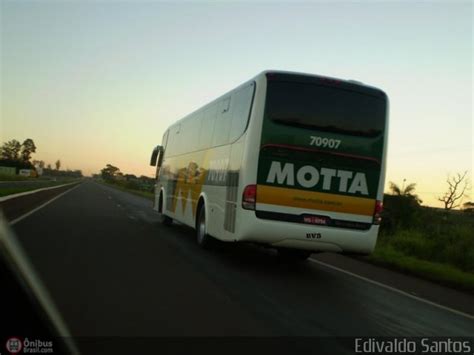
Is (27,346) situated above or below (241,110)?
below

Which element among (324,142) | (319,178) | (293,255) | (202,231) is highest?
(324,142)

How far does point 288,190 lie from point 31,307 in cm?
698

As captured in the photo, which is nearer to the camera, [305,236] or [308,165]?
[305,236]

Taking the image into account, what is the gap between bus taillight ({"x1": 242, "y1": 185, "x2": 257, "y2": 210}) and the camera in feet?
30.1

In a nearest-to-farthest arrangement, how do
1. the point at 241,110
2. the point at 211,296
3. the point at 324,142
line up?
the point at 211,296 < the point at 324,142 < the point at 241,110

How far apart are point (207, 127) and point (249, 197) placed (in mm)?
4525

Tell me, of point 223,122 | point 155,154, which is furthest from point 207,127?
point 155,154

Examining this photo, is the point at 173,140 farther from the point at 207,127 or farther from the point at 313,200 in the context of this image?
the point at 313,200

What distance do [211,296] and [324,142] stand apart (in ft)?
12.5

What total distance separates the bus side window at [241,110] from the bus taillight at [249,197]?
1.26 m

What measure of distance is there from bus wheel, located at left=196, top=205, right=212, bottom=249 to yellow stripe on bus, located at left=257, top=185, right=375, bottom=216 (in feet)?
9.64

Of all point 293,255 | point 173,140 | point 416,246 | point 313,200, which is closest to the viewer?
point 313,200

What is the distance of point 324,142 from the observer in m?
9.45

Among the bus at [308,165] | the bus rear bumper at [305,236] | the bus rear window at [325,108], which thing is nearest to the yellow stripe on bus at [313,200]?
the bus at [308,165]
